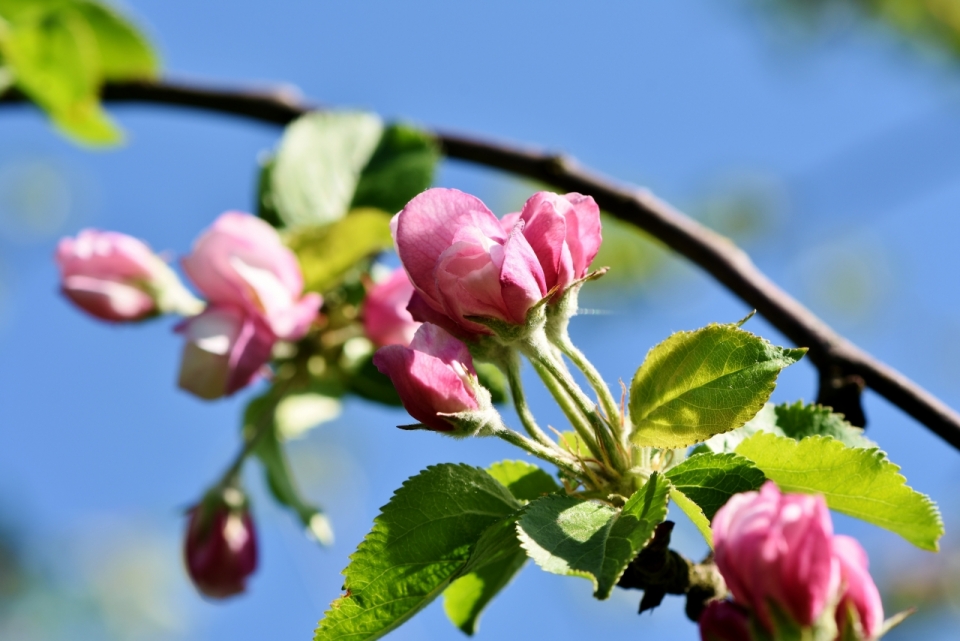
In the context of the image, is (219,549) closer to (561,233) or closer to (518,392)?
(518,392)

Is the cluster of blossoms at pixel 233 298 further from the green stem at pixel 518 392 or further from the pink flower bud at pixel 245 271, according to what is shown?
the green stem at pixel 518 392

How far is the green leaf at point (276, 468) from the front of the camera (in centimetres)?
126

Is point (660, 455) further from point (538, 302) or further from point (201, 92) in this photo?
point (201, 92)

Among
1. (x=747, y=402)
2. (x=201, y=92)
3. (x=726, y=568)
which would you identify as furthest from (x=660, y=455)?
(x=201, y=92)

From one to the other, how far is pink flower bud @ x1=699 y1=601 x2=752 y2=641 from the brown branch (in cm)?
43

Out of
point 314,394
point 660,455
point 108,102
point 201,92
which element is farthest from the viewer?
point 108,102

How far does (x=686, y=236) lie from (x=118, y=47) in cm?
112

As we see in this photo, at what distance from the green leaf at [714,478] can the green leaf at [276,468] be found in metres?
0.63

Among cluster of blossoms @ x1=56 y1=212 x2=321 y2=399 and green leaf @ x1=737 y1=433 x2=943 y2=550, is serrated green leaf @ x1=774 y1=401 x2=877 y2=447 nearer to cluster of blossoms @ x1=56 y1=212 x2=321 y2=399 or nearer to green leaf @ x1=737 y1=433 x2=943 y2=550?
green leaf @ x1=737 y1=433 x2=943 y2=550

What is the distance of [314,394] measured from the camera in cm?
145

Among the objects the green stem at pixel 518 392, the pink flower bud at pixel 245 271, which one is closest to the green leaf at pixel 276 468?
the pink flower bud at pixel 245 271

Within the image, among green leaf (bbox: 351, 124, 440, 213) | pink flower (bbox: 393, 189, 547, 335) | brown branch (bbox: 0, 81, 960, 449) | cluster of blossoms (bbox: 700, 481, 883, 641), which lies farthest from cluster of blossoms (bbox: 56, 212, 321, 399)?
cluster of blossoms (bbox: 700, 481, 883, 641)

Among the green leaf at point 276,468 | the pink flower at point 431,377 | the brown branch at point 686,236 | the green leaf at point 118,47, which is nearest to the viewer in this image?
the pink flower at point 431,377

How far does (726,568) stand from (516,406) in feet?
0.75
